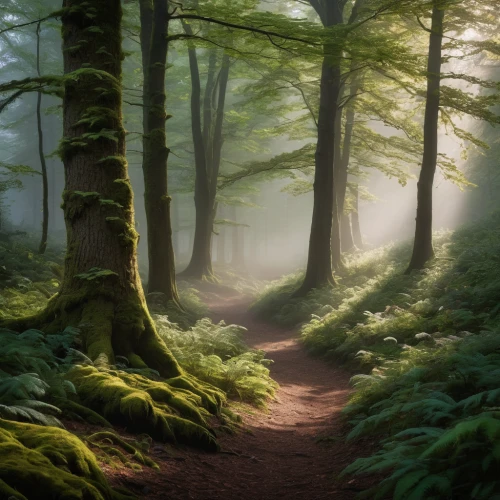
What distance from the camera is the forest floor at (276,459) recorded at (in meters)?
3.99

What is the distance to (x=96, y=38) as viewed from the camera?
675cm

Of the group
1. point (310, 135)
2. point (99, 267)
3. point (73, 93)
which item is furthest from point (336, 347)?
point (310, 135)

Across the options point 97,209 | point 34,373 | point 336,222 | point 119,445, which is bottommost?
point 119,445

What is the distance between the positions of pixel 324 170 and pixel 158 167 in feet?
22.5

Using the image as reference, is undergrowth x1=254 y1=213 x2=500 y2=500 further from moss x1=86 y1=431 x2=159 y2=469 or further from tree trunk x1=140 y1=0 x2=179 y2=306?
tree trunk x1=140 y1=0 x2=179 y2=306

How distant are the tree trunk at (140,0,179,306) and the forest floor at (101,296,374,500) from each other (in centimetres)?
459

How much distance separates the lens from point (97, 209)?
21.4 feet

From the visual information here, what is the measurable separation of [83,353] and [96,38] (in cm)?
432

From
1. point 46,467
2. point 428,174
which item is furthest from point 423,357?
point 428,174

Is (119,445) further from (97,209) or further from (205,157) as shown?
(205,157)

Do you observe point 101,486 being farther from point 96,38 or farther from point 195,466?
point 96,38

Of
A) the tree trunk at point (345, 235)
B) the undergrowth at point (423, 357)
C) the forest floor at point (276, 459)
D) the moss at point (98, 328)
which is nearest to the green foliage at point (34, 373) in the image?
the moss at point (98, 328)

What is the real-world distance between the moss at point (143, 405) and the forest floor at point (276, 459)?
201mm

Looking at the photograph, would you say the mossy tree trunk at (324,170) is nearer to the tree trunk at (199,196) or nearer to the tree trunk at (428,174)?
the tree trunk at (428,174)
